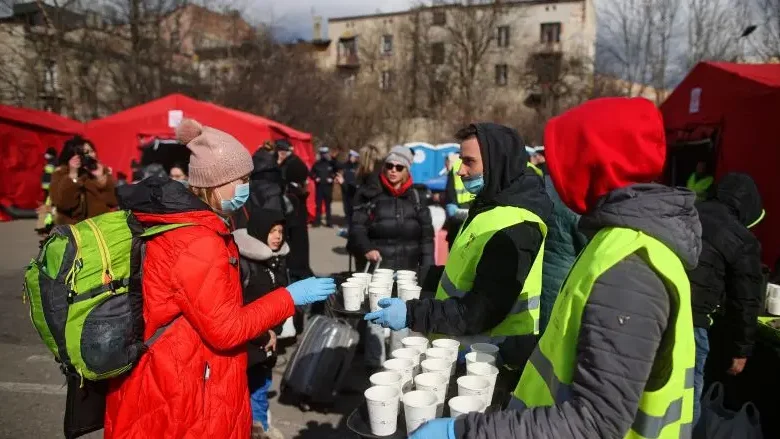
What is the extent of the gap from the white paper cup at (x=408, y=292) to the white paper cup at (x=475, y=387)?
1.25 meters

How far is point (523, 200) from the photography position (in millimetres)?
2373

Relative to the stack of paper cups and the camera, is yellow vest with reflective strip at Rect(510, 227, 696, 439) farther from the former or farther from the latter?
the camera

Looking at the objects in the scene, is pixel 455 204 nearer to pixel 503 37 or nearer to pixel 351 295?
pixel 351 295

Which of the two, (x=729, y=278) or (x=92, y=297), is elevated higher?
(x=92, y=297)

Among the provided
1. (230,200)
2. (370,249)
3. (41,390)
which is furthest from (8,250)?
(230,200)

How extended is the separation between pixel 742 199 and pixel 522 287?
7.94 ft

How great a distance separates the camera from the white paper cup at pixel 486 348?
2.24 m

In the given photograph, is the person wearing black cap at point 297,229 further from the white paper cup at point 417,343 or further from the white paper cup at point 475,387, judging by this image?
the white paper cup at point 475,387

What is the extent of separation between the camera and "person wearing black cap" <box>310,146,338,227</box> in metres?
14.4

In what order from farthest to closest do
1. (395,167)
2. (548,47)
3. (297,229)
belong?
(548,47) < (297,229) < (395,167)

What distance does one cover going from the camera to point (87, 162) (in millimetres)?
5984

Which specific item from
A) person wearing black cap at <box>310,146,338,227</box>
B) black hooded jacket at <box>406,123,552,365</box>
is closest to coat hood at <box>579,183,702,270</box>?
black hooded jacket at <box>406,123,552,365</box>

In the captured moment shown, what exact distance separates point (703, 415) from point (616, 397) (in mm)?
2847

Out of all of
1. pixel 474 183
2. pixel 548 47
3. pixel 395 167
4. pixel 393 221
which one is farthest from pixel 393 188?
pixel 548 47
